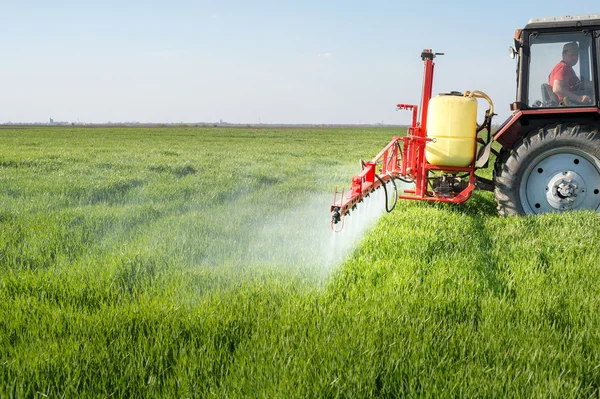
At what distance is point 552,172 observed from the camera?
6.93 meters

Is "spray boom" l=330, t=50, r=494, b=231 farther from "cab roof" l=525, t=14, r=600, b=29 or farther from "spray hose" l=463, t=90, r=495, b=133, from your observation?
"cab roof" l=525, t=14, r=600, b=29

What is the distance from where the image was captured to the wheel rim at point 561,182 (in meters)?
6.80

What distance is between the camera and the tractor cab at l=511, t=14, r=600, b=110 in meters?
6.77

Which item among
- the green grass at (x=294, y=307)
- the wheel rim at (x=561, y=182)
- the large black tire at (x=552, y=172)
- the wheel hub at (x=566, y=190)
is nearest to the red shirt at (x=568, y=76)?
the large black tire at (x=552, y=172)

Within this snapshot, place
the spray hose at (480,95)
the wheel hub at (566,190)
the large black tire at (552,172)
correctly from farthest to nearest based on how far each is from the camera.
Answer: the spray hose at (480,95)
the wheel hub at (566,190)
the large black tire at (552,172)

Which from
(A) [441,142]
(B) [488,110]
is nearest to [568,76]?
(B) [488,110]

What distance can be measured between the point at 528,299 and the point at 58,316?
3492 mm

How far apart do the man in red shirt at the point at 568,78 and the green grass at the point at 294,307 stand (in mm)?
1637

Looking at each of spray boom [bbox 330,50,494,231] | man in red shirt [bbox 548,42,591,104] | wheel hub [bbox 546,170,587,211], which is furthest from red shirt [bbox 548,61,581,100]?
wheel hub [bbox 546,170,587,211]

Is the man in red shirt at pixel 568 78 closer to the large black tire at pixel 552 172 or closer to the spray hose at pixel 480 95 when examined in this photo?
the large black tire at pixel 552 172

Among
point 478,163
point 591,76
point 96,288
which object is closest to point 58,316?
point 96,288

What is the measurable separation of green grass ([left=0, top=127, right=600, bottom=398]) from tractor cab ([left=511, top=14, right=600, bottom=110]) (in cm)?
163

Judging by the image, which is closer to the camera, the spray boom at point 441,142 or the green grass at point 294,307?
the green grass at point 294,307

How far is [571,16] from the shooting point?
686cm
